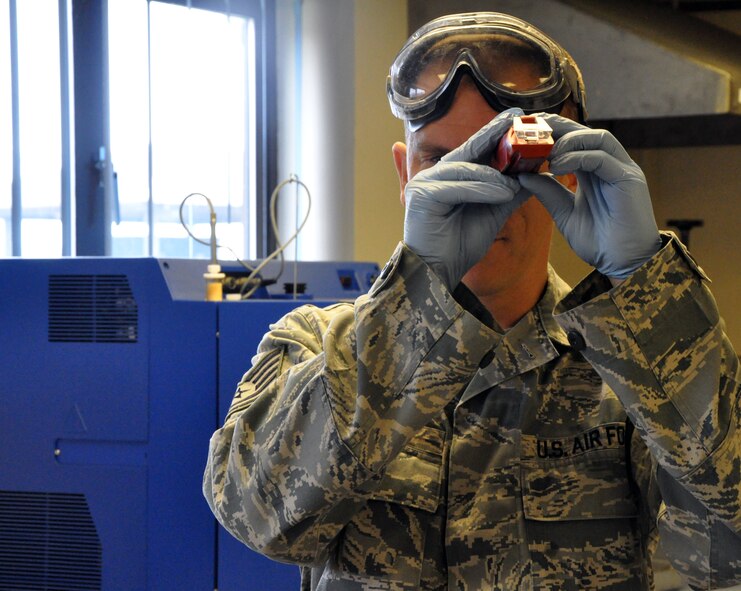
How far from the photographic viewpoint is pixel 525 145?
2.20 ft

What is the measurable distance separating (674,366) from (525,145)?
0.20m

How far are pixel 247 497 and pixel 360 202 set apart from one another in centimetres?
293

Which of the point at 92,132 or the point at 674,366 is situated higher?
the point at 92,132

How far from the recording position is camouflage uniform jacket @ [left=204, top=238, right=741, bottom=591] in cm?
71

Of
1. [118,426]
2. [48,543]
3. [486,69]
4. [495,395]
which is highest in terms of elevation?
[486,69]

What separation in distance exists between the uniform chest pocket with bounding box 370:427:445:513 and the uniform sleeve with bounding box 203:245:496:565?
0.17ft

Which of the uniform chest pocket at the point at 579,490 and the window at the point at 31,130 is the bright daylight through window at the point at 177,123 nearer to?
the window at the point at 31,130

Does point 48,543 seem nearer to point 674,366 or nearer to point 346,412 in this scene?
point 346,412

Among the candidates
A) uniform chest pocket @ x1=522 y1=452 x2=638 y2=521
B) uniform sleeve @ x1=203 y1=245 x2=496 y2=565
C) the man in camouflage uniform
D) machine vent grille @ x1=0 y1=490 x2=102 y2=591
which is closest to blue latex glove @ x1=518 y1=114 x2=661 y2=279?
the man in camouflage uniform

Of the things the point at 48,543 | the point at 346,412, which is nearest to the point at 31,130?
the point at 48,543

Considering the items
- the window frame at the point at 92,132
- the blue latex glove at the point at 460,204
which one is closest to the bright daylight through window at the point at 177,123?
the window frame at the point at 92,132

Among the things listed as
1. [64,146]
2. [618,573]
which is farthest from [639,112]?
[618,573]

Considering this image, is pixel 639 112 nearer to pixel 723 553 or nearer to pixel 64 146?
pixel 64 146

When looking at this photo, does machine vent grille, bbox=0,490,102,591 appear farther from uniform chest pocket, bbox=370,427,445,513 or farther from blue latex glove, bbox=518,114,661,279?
blue latex glove, bbox=518,114,661,279
